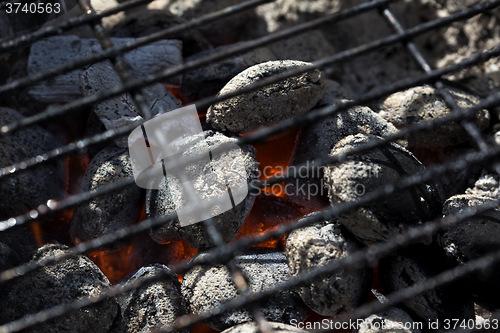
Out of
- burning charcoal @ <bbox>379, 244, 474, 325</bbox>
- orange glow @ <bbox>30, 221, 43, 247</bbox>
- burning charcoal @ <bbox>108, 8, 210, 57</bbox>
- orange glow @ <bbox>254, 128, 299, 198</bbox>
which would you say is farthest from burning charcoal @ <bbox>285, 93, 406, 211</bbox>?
orange glow @ <bbox>30, 221, 43, 247</bbox>

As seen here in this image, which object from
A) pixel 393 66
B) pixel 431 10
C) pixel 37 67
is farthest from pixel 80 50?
pixel 431 10

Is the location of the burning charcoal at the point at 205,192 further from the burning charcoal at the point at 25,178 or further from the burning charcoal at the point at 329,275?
the burning charcoal at the point at 25,178

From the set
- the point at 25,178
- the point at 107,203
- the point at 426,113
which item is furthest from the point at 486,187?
the point at 25,178

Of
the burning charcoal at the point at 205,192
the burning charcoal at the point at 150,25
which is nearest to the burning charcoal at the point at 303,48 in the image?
the burning charcoal at the point at 150,25

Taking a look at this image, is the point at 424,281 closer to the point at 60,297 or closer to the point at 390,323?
the point at 390,323

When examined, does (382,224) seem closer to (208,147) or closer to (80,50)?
(208,147)
